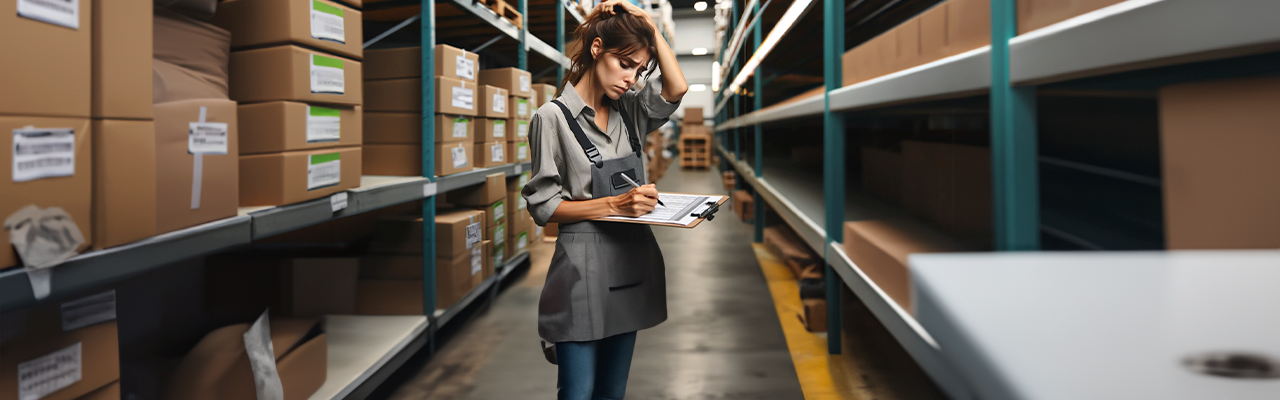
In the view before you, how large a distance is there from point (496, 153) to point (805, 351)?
6.22 ft

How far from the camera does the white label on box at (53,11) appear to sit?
945mm

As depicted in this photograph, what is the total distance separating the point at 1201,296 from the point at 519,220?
3.80 metres

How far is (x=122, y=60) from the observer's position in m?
1.10

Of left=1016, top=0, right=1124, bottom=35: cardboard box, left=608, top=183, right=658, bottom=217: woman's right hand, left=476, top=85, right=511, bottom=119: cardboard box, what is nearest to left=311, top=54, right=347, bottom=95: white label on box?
left=608, top=183, right=658, bottom=217: woman's right hand

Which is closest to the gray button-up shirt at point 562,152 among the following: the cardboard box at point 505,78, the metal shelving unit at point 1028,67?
the metal shelving unit at point 1028,67

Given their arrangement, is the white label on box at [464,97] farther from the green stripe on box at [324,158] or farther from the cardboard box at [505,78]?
the green stripe on box at [324,158]

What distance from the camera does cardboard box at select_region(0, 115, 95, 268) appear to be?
0.94 meters

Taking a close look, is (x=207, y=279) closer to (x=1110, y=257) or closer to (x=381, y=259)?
(x=381, y=259)

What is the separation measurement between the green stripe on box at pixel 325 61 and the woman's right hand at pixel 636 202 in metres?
1.06

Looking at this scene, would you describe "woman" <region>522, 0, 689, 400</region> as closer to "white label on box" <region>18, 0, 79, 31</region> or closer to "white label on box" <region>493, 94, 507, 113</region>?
"white label on box" <region>18, 0, 79, 31</region>

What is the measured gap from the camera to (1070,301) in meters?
0.33

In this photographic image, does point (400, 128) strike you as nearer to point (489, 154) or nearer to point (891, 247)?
point (489, 154)

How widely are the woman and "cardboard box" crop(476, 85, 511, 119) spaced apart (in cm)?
194

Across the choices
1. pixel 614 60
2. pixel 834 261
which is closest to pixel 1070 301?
pixel 614 60
